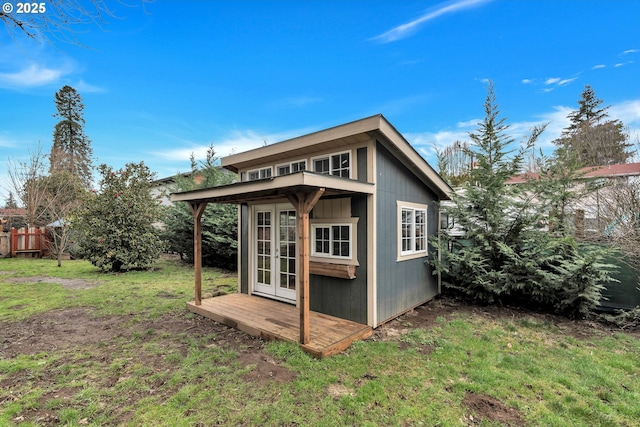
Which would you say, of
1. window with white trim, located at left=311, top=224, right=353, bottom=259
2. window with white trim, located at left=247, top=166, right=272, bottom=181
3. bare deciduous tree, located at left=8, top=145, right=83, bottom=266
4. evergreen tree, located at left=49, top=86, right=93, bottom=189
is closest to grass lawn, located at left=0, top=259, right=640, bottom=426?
window with white trim, located at left=311, top=224, right=353, bottom=259

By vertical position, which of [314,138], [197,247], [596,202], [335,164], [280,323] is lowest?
[280,323]

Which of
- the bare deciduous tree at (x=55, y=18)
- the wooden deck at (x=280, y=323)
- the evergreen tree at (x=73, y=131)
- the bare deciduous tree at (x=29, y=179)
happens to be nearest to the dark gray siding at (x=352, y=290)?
the wooden deck at (x=280, y=323)

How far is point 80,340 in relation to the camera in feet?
12.7

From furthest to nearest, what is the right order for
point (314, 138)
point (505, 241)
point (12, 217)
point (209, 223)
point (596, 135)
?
point (12, 217)
point (596, 135)
point (209, 223)
point (505, 241)
point (314, 138)

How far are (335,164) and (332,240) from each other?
1.29m

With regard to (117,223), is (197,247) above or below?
below

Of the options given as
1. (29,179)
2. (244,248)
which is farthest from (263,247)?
Answer: (29,179)

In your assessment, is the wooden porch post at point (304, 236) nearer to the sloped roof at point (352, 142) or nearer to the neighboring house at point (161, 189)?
the sloped roof at point (352, 142)

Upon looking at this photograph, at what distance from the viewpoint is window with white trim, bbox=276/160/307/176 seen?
199 inches

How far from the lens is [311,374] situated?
9.75 feet

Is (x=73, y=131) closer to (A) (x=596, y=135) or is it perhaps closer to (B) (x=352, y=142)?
(B) (x=352, y=142)

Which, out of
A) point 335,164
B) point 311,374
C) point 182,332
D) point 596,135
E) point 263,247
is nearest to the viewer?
point 311,374

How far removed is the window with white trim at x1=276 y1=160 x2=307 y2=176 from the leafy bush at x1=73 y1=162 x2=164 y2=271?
20.8 feet

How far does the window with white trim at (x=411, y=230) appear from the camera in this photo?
496 centimetres
